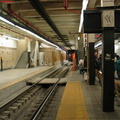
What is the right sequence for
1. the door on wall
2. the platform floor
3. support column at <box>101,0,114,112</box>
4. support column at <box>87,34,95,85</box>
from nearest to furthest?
the platform floor → support column at <box>101,0,114,112</box> → support column at <box>87,34,95,85</box> → the door on wall

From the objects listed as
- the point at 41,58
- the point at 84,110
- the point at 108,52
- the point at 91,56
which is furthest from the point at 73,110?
the point at 41,58

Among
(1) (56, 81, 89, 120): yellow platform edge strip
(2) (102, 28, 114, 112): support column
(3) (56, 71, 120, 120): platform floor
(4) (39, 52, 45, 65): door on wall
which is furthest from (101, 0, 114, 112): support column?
(4) (39, 52, 45, 65): door on wall

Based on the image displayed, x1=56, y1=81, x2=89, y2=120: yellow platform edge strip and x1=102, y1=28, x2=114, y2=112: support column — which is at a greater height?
x1=102, y1=28, x2=114, y2=112: support column

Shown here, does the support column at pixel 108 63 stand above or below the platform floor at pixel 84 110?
above

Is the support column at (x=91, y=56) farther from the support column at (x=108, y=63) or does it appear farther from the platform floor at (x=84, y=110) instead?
the support column at (x=108, y=63)

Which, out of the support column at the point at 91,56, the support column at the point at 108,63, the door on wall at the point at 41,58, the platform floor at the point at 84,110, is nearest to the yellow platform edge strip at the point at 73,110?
the platform floor at the point at 84,110

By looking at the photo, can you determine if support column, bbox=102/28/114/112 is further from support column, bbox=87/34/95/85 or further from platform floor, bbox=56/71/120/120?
support column, bbox=87/34/95/85

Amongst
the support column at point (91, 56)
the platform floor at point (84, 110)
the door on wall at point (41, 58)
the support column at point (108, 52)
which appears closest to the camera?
the platform floor at point (84, 110)

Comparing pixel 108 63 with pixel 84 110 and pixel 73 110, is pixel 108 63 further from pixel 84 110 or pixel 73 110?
pixel 73 110

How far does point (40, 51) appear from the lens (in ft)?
79.1

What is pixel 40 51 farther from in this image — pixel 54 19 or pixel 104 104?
pixel 104 104

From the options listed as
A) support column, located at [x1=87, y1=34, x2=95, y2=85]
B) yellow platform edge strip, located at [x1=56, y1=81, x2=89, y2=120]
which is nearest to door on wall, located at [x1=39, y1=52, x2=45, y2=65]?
support column, located at [x1=87, y1=34, x2=95, y2=85]

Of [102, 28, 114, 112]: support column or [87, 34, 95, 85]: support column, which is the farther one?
[87, 34, 95, 85]: support column

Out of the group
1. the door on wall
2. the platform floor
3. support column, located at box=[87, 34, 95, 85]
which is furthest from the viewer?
the door on wall
